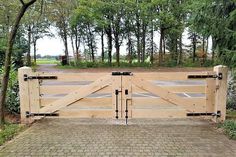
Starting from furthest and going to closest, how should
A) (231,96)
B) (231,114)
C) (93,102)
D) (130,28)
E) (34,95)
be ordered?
1. (130,28)
2. (231,96)
3. (231,114)
4. (34,95)
5. (93,102)

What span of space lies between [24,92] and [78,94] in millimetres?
1257

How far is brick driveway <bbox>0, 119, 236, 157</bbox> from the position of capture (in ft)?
14.9

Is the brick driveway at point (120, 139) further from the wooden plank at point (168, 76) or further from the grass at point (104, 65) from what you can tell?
the grass at point (104, 65)

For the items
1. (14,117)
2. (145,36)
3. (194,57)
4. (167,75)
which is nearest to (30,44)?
(145,36)

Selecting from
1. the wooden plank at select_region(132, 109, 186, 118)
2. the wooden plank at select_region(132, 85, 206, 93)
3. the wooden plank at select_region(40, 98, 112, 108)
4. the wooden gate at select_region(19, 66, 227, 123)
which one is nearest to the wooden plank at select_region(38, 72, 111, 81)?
the wooden gate at select_region(19, 66, 227, 123)

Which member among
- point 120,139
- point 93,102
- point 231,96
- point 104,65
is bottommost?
point 120,139

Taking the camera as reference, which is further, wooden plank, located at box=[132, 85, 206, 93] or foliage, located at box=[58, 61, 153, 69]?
foliage, located at box=[58, 61, 153, 69]

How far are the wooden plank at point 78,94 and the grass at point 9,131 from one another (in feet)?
2.22

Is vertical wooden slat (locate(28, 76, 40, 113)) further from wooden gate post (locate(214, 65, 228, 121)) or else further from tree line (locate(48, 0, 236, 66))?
tree line (locate(48, 0, 236, 66))

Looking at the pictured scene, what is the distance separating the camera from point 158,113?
6246mm

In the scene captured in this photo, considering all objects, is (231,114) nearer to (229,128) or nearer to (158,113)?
(229,128)

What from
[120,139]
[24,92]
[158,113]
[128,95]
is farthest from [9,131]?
[158,113]

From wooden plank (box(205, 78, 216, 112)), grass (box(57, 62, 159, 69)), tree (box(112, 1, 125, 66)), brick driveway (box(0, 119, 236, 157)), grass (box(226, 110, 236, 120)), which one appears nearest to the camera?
brick driveway (box(0, 119, 236, 157))

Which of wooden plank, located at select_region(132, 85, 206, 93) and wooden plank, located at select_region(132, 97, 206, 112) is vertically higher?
wooden plank, located at select_region(132, 85, 206, 93)
